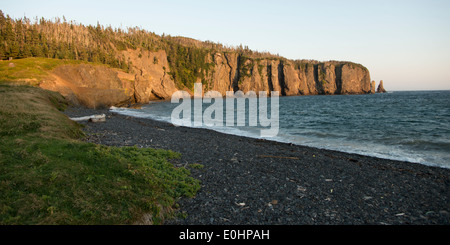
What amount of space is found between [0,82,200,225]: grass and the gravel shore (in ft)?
3.13

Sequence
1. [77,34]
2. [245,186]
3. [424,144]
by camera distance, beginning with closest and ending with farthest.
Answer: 1. [245,186]
2. [424,144]
3. [77,34]

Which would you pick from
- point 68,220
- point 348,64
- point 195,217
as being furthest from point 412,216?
point 348,64

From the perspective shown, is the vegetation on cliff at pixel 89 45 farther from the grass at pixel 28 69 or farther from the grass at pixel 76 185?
the grass at pixel 76 185

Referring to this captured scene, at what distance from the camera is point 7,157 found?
6.68 metres

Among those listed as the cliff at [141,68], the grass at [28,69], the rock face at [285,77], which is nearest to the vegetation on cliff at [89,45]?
the cliff at [141,68]

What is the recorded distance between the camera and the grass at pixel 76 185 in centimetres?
482

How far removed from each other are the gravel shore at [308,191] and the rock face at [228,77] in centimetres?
4421

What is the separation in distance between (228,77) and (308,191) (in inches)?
5712

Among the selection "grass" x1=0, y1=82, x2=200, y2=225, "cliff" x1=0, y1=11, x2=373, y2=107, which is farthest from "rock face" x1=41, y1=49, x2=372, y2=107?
"grass" x1=0, y1=82, x2=200, y2=225

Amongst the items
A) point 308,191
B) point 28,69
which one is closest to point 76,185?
point 308,191

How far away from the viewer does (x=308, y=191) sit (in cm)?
834

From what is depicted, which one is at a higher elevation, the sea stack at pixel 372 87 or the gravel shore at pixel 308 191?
the sea stack at pixel 372 87
